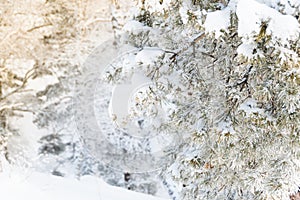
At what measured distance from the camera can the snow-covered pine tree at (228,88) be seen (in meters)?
2.82

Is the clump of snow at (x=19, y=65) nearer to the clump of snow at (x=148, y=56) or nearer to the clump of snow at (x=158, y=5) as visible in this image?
the clump of snow at (x=148, y=56)

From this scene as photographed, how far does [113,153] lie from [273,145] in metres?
5.28

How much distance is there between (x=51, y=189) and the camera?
5.14 meters

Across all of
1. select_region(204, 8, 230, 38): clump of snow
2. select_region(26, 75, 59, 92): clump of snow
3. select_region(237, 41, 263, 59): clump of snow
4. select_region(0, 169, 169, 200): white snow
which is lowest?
select_region(26, 75, 59, 92): clump of snow

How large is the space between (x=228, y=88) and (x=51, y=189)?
2.62 metres

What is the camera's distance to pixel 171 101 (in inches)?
154

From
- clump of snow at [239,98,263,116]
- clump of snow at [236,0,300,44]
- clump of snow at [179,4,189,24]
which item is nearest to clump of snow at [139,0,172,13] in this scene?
clump of snow at [179,4,189,24]

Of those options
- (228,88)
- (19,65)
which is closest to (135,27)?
(228,88)

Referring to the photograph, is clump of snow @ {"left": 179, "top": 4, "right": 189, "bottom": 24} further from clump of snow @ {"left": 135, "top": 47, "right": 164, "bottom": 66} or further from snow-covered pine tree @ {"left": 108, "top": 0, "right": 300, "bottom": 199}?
clump of snow @ {"left": 135, "top": 47, "right": 164, "bottom": 66}

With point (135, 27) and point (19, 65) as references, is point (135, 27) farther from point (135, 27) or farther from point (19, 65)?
point (19, 65)

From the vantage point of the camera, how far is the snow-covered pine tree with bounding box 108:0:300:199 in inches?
111

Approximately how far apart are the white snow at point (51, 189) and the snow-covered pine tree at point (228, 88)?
142 centimetres

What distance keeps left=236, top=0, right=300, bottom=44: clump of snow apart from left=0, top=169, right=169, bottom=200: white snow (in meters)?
3.11

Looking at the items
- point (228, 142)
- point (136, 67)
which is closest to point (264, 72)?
point (228, 142)
